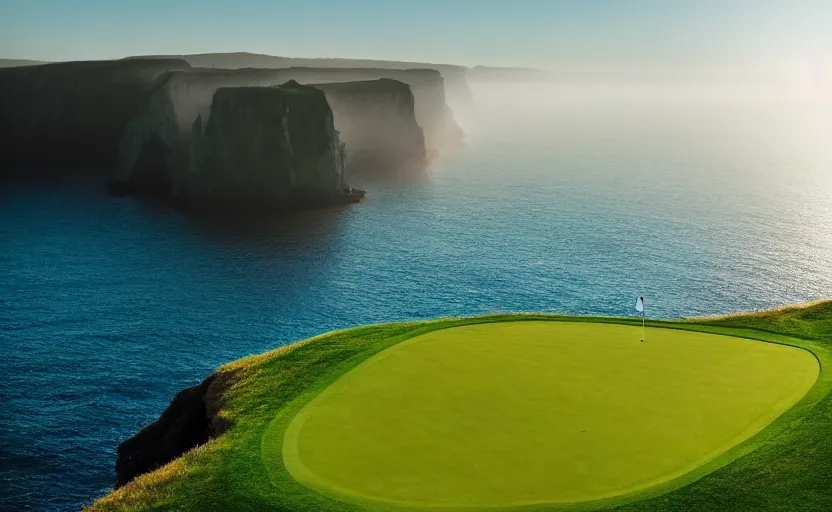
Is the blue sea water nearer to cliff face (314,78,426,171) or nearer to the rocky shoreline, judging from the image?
the rocky shoreline

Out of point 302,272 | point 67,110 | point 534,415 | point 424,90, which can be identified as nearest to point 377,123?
point 424,90

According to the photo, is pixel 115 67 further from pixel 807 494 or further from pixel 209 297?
pixel 807 494

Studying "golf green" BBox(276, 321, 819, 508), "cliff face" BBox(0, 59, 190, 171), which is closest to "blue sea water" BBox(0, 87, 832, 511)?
"golf green" BBox(276, 321, 819, 508)

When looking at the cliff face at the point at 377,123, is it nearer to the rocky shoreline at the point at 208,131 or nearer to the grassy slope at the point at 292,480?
the rocky shoreline at the point at 208,131

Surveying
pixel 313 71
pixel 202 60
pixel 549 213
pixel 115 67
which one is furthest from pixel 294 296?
pixel 202 60

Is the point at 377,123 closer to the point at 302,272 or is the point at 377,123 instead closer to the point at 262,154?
the point at 262,154

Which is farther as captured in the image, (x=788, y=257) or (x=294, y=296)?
(x=788, y=257)

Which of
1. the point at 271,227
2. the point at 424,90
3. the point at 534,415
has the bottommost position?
the point at 271,227
